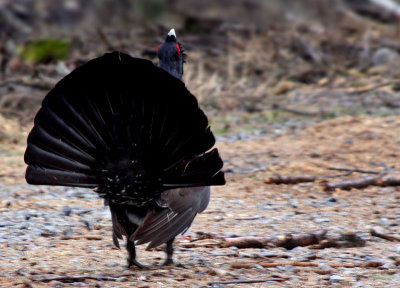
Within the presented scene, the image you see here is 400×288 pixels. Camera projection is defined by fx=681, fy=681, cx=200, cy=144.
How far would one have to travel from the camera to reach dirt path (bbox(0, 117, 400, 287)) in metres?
4.62

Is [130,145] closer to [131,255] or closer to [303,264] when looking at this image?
[131,255]

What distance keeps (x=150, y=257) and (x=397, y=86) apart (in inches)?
353

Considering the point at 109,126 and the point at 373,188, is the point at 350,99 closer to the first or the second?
the point at 373,188

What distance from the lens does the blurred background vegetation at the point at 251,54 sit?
11.9m

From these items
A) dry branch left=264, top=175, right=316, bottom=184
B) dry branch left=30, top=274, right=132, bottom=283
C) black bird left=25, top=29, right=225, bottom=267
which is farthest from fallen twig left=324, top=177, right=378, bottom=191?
dry branch left=30, top=274, right=132, bottom=283

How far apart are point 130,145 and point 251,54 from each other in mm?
10861

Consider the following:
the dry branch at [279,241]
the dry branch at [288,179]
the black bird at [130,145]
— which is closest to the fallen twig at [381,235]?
the dry branch at [279,241]

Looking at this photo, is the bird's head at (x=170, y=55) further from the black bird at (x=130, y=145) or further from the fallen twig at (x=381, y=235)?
the fallen twig at (x=381, y=235)

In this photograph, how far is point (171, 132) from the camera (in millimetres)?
4406

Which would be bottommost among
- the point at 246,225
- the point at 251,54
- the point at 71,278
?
the point at 71,278

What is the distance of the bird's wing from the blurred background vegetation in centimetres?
491

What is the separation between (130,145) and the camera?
447 cm

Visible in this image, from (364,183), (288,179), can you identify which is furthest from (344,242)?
(288,179)

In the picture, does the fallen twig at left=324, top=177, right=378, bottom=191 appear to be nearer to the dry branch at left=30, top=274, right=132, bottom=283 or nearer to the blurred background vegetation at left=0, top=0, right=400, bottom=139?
the blurred background vegetation at left=0, top=0, right=400, bottom=139
